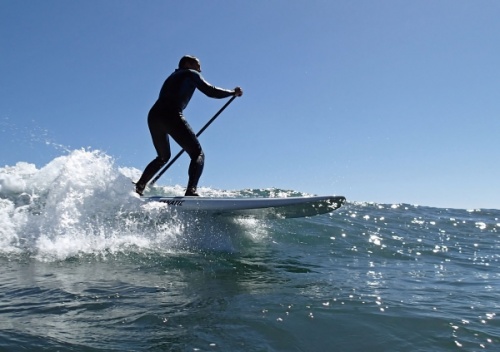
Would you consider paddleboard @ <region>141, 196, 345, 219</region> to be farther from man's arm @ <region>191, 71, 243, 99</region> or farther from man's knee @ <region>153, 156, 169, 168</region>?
man's arm @ <region>191, 71, 243, 99</region>

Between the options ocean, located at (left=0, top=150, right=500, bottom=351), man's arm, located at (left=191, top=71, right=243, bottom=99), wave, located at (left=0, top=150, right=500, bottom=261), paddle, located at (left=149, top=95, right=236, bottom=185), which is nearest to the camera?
ocean, located at (left=0, top=150, right=500, bottom=351)

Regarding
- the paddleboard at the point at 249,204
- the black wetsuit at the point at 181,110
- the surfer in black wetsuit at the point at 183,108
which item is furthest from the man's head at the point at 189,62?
the paddleboard at the point at 249,204

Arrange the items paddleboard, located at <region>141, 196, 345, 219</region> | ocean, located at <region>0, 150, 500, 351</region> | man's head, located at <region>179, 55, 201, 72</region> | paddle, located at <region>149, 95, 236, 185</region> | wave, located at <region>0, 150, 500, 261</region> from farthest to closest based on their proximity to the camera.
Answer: paddle, located at <region>149, 95, 236, 185</region> → man's head, located at <region>179, 55, 201, 72</region> → paddleboard, located at <region>141, 196, 345, 219</region> → wave, located at <region>0, 150, 500, 261</region> → ocean, located at <region>0, 150, 500, 351</region>

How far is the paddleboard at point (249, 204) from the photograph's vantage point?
532 centimetres

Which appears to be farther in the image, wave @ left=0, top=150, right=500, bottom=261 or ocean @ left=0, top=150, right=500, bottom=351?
wave @ left=0, top=150, right=500, bottom=261

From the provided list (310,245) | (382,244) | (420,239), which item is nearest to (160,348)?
(310,245)

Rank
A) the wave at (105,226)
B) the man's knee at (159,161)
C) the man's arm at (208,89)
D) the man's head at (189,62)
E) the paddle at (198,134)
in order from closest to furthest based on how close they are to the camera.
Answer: the wave at (105,226), the man's arm at (208,89), the man's head at (189,62), the man's knee at (159,161), the paddle at (198,134)

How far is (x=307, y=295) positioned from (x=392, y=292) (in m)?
0.81

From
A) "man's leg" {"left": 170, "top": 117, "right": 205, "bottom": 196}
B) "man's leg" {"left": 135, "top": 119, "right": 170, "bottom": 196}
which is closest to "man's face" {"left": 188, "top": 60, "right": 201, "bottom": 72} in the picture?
"man's leg" {"left": 170, "top": 117, "right": 205, "bottom": 196}

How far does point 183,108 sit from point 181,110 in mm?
50

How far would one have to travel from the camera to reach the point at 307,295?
3375mm

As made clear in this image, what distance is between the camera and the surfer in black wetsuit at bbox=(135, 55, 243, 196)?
5.76 meters

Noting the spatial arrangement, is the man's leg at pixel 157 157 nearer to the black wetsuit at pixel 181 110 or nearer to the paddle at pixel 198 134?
the black wetsuit at pixel 181 110

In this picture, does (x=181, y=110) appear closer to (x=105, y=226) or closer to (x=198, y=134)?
(x=198, y=134)
